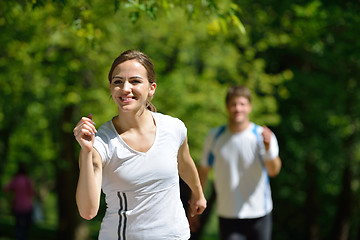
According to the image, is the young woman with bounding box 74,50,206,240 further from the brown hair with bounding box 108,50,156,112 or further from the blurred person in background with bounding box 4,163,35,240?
the blurred person in background with bounding box 4,163,35,240

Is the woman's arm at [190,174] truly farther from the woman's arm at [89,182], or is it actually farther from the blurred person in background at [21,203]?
the blurred person in background at [21,203]

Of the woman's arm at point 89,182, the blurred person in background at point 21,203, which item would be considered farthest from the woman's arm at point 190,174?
the blurred person in background at point 21,203

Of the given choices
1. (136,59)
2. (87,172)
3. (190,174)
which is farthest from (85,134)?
(190,174)

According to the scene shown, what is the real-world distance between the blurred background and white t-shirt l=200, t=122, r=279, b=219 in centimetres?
278

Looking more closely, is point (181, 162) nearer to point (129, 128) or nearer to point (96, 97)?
point (129, 128)

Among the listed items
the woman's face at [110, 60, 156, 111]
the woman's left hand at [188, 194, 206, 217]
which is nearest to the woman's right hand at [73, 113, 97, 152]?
the woman's face at [110, 60, 156, 111]

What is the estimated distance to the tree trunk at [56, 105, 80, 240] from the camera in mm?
15172

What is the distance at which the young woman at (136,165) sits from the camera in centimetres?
298

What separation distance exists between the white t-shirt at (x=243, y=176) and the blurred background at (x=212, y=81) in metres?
2.78

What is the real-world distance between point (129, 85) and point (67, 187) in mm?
13341

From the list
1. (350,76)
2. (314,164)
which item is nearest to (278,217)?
(314,164)

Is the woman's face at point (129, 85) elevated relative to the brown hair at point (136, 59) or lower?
lower

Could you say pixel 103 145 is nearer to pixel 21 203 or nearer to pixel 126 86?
pixel 126 86

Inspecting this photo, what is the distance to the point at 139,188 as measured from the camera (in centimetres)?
304
